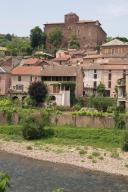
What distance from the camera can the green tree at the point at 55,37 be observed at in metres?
110

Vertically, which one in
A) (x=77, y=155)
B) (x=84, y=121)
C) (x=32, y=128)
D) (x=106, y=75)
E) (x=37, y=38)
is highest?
(x=37, y=38)

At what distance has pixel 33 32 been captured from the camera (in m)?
110

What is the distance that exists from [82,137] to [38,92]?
13.9 m

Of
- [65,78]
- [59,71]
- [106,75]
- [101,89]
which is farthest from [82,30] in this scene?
[65,78]

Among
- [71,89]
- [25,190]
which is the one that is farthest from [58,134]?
[25,190]

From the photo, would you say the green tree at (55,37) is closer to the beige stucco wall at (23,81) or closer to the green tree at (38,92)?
the beige stucco wall at (23,81)

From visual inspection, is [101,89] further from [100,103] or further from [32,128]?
[32,128]

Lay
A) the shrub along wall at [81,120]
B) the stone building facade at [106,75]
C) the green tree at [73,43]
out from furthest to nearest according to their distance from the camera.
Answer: the green tree at [73,43]
the stone building facade at [106,75]
the shrub along wall at [81,120]

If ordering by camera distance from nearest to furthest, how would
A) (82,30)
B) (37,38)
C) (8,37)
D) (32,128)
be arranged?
(32,128) → (82,30) → (37,38) → (8,37)

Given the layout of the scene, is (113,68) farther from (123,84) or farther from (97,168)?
(97,168)

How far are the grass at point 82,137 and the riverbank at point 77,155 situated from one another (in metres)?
1.49

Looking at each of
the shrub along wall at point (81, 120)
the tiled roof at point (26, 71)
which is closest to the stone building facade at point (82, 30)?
the tiled roof at point (26, 71)

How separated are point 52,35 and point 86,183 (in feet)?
278

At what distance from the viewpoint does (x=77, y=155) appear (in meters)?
37.4
